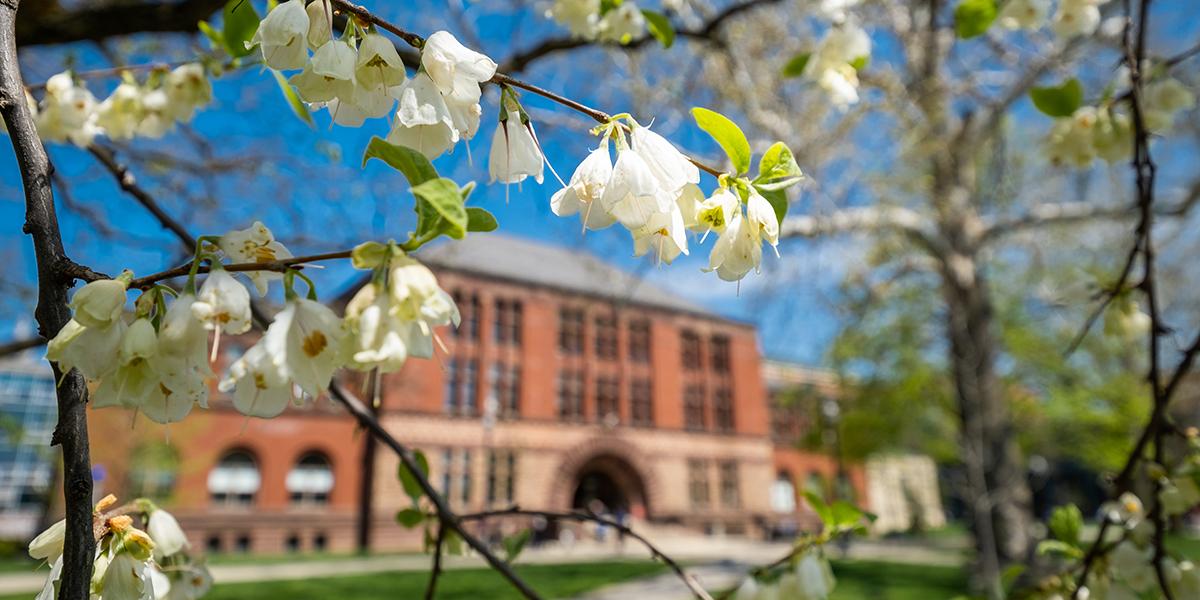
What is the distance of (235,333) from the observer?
54 cm

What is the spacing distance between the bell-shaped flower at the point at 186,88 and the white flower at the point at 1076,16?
1989 mm

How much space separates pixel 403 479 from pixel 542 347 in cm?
2059

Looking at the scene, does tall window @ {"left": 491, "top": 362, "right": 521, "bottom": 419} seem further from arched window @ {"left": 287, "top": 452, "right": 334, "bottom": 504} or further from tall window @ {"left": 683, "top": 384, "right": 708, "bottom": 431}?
tall window @ {"left": 683, "top": 384, "right": 708, "bottom": 431}

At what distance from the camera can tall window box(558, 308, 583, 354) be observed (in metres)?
22.2

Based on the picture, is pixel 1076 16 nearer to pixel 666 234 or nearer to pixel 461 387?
pixel 666 234

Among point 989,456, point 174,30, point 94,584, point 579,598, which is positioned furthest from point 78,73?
point 989,456

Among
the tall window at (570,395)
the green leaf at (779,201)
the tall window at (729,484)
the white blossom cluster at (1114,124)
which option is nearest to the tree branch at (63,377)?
the green leaf at (779,201)

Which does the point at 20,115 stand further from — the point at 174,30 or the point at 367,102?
the point at 174,30

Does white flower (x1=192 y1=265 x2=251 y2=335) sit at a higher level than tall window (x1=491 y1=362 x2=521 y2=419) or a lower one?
lower

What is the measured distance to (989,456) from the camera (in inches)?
304

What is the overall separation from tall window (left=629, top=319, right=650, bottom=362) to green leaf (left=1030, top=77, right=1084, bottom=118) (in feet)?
74.3

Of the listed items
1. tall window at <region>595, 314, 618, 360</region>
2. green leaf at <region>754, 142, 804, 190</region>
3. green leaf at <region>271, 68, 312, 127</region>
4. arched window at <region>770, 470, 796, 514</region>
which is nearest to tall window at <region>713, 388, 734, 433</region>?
arched window at <region>770, 470, 796, 514</region>

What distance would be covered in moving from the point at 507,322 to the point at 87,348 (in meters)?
20.7

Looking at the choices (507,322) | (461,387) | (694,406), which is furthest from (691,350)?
(461,387)
